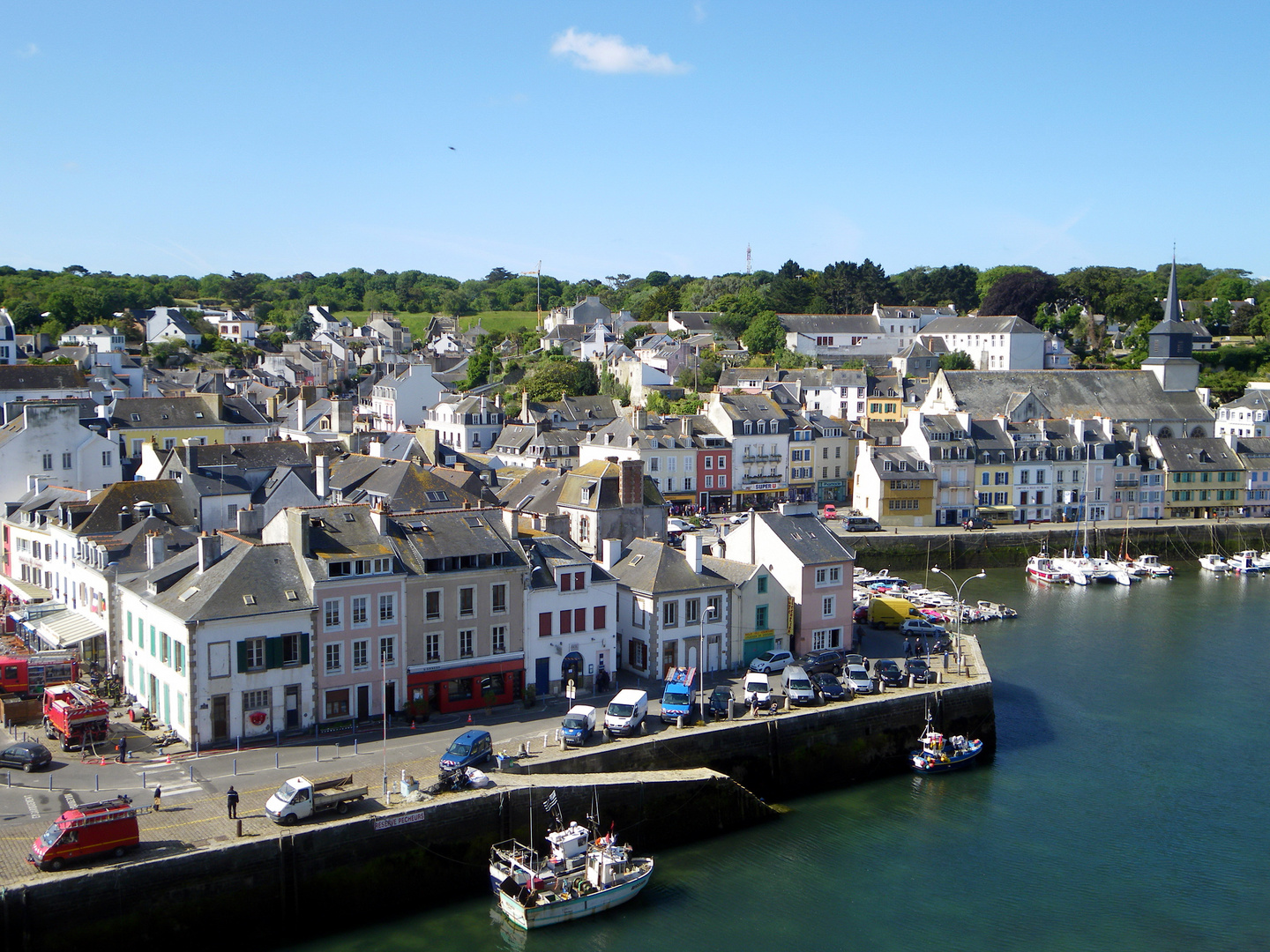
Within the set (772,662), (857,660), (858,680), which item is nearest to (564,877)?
(858,680)

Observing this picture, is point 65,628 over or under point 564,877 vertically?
over

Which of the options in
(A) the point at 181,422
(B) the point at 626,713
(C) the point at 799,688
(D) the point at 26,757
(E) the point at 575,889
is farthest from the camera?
(A) the point at 181,422

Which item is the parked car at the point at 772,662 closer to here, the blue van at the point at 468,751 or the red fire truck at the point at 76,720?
the blue van at the point at 468,751

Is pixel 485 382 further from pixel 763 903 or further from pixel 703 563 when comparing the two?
pixel 763 903

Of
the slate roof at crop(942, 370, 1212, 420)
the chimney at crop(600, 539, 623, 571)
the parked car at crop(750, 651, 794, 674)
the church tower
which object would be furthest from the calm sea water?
the church tower

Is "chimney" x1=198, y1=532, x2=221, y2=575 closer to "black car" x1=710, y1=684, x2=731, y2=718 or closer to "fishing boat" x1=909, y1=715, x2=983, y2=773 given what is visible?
"black car" x1=710, y1=684, x2=731, y2=718

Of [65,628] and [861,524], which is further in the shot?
[861,524]

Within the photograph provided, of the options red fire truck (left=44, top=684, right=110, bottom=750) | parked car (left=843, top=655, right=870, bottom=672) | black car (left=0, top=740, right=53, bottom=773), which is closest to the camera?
black car (left=0, top=740, right=53, bottom=773)

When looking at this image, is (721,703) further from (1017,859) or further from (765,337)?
(765,337)
